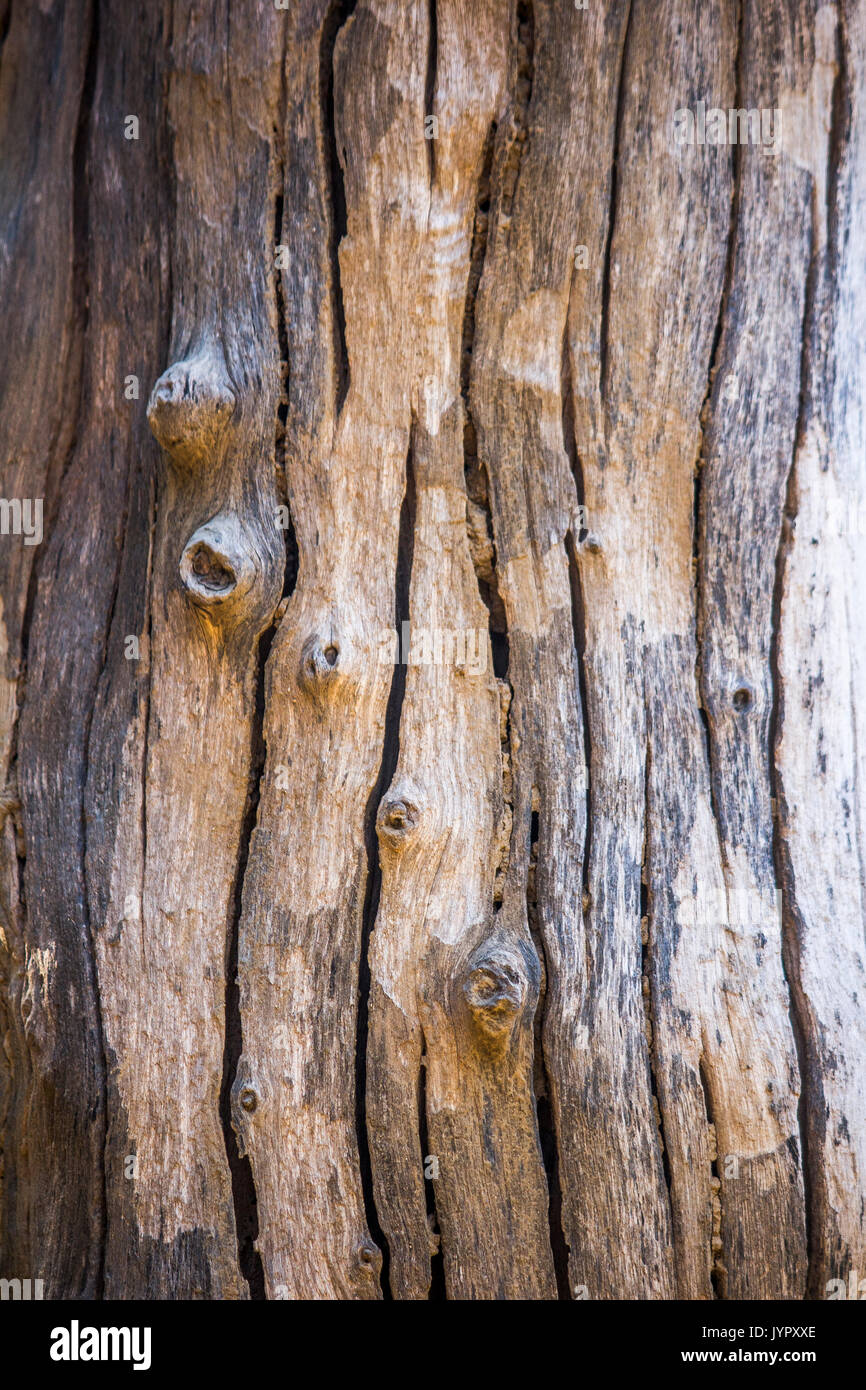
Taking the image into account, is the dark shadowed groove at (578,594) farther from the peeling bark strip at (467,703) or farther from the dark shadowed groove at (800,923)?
the dark shadowed groove at (800,923)

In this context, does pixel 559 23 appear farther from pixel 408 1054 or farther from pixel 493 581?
pixel 408 1054

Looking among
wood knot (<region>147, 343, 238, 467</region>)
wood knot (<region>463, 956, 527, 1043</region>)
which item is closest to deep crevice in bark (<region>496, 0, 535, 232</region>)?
wood knot (<region>147, 343, 238, 467</region>)

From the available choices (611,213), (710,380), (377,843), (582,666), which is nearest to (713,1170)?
(377,843)

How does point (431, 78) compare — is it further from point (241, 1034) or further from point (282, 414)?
point (241, 1034)

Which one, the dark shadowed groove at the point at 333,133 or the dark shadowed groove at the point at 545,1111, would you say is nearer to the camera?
the dark shadowed groove at the point at 545,1111

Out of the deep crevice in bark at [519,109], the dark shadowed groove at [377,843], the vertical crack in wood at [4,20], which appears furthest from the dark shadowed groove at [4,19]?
the dark shadowed groove at [377,843]
